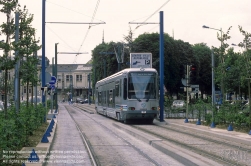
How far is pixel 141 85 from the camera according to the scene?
2783cm

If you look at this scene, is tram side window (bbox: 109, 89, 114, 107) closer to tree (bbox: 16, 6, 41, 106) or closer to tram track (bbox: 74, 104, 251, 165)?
tree (bbox: 16, 6, 41, 106)

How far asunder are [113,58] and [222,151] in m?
50.3

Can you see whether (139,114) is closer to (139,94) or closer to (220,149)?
(139,94)

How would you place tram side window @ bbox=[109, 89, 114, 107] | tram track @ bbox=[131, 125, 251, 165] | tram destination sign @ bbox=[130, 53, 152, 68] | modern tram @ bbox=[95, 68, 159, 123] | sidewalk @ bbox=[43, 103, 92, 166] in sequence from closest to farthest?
1. sidewalk @ bbox=[43, 103, 92, 166]
2. tram track @ bbox=[131, 125, 251, 165]
3. modern tram @ bbox=[95, 68, 159, 123]
4. tram side window @ bbox=[109, 89, 114, 107]
5. tram destination sign @ bbox=[130, 53, 152, 68]

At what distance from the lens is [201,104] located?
27812 mm

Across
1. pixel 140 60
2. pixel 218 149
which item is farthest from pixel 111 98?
pixel 218 149

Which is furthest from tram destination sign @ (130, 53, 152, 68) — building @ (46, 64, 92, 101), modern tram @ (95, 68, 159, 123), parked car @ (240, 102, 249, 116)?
building @ (46, 64, 92, 101)

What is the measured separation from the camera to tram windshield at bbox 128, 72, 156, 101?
91.0 feet

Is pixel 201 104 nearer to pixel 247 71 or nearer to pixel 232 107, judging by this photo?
pixel 232 107

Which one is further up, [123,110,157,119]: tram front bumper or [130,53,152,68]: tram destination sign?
[130,53,152,68]: tram destination sign

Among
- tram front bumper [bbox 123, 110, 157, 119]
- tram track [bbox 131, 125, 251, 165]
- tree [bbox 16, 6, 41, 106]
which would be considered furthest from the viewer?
tram front bumper [bbox 123, 110, 157, 119]

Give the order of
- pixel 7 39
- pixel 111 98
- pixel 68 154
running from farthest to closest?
pixel 111 98
pixel 68 154
pixel 7 39

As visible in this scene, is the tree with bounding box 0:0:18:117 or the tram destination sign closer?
the tree with bounding box 0:0:18:117

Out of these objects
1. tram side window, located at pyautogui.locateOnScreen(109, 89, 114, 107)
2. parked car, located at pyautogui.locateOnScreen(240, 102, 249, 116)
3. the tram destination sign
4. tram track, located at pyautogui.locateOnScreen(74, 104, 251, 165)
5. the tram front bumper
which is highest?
the tram destination sign
